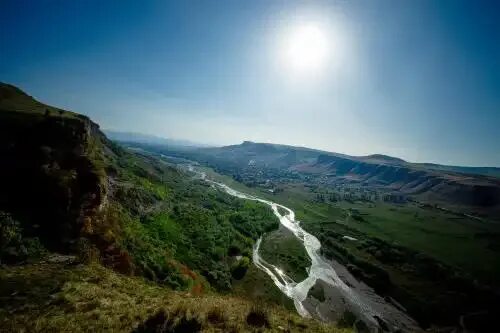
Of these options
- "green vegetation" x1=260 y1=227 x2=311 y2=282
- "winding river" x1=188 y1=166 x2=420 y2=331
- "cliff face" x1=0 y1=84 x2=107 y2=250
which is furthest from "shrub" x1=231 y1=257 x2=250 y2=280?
"cliff face" x1=0 y1=84 x2=107 y2=250

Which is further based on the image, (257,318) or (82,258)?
(82,258)

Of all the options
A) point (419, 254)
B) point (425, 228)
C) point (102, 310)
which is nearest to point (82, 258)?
point (102, 310)

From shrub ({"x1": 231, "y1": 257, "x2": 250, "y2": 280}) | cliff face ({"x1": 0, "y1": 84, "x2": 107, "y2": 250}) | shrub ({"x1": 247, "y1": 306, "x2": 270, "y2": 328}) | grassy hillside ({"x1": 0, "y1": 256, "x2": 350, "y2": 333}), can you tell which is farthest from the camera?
shrub ({"x1": 231, "y1": 257, "x2": 250, "y2": 280})

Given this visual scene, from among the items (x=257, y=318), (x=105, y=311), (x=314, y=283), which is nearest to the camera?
(x=257, y=318)

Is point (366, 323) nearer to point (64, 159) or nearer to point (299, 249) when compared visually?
point (299, 249)

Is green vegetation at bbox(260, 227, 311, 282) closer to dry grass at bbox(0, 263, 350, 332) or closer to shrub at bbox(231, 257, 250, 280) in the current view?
shrub at bbox(231, 257, 250, 280)

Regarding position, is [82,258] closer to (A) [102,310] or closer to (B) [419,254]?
(A) [102,310]

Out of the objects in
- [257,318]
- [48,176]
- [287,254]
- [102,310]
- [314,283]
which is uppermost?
[48,176]

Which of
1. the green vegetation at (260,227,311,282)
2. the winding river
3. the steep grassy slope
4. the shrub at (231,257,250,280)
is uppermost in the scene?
the steep grassy slope
